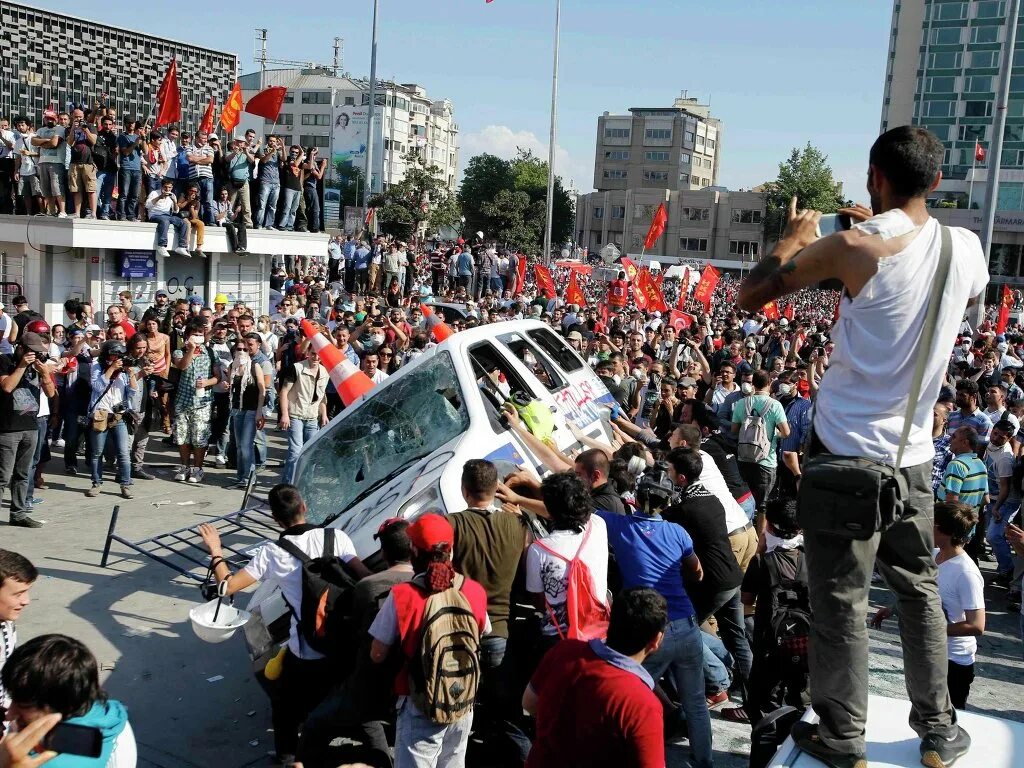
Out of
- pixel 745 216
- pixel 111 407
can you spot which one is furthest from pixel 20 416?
pixel 745 216

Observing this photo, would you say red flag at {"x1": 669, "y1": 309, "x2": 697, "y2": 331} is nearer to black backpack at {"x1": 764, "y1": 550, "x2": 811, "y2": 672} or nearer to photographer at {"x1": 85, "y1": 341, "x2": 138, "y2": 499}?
photographer at {"x1": 85, "y1": 341, "x2": 138, "y2": 499}

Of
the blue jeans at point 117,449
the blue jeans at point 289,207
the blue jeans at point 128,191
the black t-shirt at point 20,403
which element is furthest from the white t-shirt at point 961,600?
the blue jeans at point 289,207

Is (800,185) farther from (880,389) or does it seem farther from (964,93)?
(880,389)

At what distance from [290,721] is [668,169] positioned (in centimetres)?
11775

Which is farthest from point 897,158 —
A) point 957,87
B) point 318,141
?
point 318,141

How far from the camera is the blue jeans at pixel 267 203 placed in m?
20.5

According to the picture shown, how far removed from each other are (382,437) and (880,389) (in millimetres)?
4389

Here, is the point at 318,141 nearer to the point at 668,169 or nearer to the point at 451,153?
the point at 451,153

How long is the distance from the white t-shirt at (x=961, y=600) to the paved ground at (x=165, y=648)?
1123 millimetres

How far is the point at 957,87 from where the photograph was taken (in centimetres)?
7975

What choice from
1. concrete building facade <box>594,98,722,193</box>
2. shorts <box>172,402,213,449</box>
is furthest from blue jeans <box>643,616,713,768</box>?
concrete building facade <box>594,98,722,193</box>

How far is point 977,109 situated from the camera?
79.3 meters

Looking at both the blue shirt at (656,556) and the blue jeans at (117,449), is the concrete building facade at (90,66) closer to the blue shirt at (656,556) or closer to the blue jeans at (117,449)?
the blue jeans at (117,449)

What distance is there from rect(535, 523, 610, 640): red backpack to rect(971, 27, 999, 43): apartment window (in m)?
84.6
